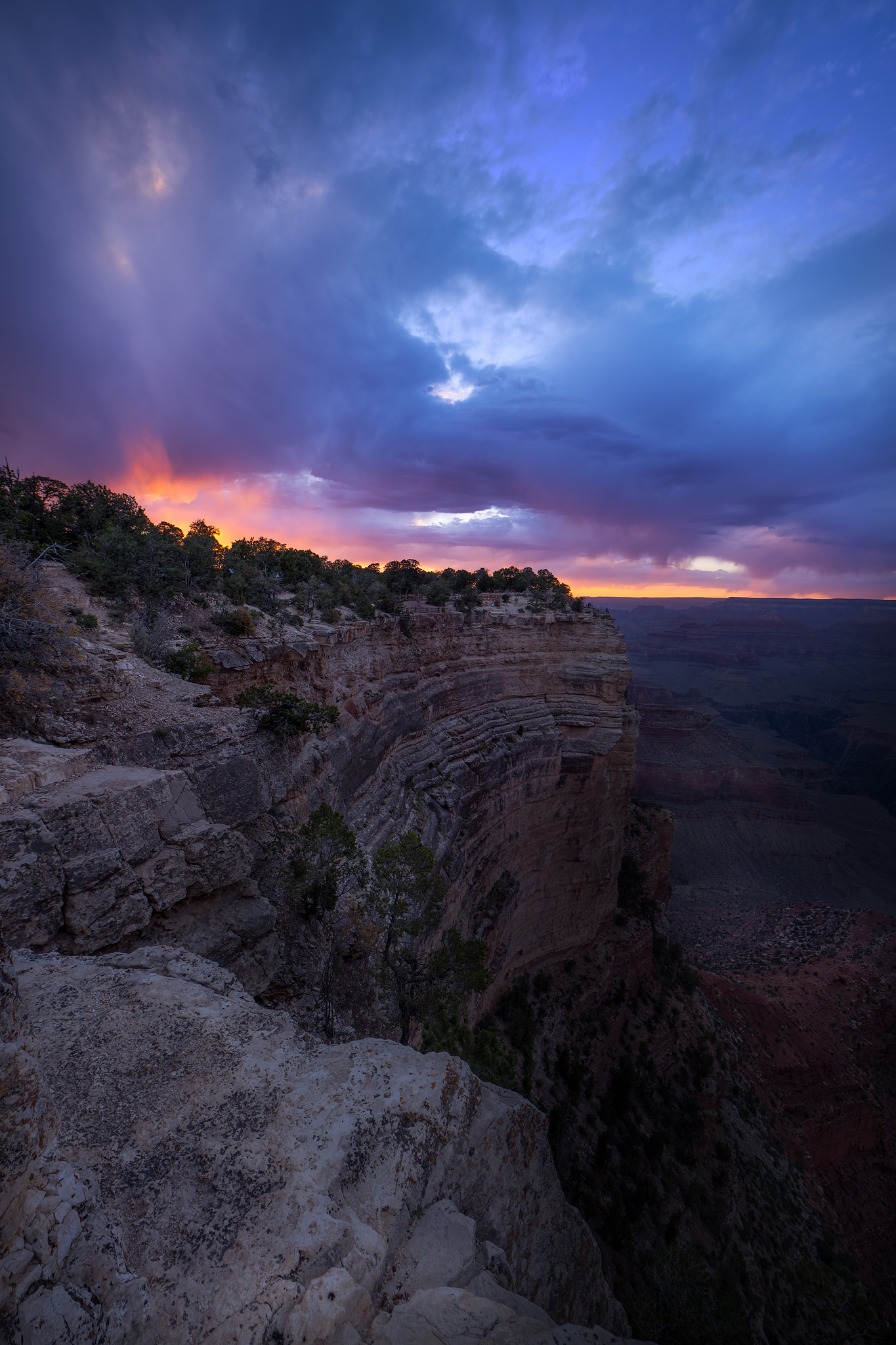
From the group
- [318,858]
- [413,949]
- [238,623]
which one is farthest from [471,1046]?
[238,623]

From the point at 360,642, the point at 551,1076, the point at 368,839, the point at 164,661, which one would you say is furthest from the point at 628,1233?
the point at 164,661

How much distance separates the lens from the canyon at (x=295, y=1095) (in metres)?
2.94

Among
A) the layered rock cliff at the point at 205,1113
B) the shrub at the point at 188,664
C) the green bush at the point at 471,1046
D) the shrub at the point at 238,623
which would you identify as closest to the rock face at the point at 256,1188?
the layered rock cliff at the point at 205,1113

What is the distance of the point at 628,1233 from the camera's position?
1378cm

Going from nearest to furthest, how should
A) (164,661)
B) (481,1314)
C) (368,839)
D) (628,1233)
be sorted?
(481,1314) < (164,661) < (368,839) < (628,1233)

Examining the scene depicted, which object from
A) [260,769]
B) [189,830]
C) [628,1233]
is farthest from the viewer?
[628,1233]

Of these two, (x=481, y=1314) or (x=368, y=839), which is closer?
(x=481, y=1314)

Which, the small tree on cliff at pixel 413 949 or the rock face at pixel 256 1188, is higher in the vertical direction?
the rock face at pixel 256 1188

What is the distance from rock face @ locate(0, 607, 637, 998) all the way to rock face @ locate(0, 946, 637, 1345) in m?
0.99

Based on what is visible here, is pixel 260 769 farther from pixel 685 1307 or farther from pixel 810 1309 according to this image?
pixel 810 1309

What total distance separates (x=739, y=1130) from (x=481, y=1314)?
74.8 ft

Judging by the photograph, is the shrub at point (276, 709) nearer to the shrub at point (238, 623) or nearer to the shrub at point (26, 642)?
the shrub at point (238, 623)

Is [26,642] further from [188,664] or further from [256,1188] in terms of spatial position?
[256,1188]

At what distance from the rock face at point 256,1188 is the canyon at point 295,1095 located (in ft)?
0.06
